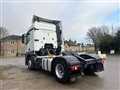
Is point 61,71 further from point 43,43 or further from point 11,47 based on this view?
point 11,47

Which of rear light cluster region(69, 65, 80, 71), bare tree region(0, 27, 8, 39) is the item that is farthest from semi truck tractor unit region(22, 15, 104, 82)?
bare tree region(0, 27, 8, 39)

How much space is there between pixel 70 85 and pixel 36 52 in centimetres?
449

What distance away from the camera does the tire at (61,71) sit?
Result: 6.60 m

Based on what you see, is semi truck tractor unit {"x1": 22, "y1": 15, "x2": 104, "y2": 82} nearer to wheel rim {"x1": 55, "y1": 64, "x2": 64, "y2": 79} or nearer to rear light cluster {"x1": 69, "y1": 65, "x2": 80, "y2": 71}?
wheel rim {"x1": 55, "y1": 64, "x2": 64, "y2": 79}

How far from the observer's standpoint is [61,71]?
7020 millimetres

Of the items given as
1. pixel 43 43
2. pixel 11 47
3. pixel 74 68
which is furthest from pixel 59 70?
pixel 11 47

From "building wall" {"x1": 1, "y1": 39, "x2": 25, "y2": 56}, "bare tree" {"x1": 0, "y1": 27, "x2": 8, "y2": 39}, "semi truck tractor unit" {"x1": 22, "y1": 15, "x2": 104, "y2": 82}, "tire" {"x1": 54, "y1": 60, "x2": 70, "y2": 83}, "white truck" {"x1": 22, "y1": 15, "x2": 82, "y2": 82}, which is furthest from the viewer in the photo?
"building wall" {"x1": 1, "y1": 39, "x2": 25, "y2": 56}

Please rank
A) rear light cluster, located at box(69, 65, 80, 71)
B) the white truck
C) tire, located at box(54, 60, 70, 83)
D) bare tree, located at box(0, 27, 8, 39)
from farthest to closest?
bare tree, located at box(0, 27, 8, 39), the white truck, tire, located at box(54, 60, 70, 83), rear light cluster, located at box(69, 65, 80, 71)

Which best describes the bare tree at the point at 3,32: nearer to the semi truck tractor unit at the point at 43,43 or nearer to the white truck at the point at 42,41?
the semi truck tractor unit at the point at 43,43

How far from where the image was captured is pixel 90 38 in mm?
69875

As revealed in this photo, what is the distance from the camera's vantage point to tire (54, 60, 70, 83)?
660 centimetres

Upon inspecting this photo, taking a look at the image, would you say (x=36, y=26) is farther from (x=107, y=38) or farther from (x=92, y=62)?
(x=107, y=38)

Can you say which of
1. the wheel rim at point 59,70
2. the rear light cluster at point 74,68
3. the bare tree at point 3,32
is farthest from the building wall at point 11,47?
the rear light cluster at point 74,68

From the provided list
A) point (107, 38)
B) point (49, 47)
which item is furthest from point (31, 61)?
point (107, 38)
